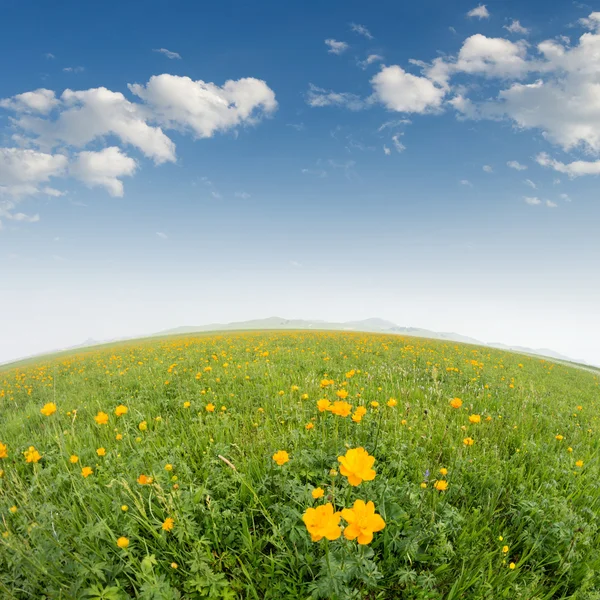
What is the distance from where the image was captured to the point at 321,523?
144 centimetres

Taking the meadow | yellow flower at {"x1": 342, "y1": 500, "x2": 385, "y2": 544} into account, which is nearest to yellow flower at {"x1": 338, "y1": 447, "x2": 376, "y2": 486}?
the meadow

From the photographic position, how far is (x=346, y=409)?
8.16 feet

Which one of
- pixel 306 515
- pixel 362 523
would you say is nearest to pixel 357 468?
pixel 362 523

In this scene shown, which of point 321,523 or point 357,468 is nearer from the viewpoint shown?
point 321,523

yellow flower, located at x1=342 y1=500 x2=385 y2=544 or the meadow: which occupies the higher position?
yellow flower, located at x1=342 y1=500 x2=385 y2=544

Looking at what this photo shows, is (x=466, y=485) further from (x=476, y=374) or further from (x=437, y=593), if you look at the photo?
A: (x=476, y=374)

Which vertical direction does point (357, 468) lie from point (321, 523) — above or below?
above

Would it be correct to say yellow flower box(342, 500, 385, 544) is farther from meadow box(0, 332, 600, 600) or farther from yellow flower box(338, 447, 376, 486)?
yellow flower box(338, 447, 376, 486)

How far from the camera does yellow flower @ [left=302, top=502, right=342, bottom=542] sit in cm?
137

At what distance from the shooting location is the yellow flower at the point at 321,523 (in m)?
1.37

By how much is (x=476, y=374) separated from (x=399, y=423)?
585 cm

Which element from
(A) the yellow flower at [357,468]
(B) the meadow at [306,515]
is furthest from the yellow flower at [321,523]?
(A) the yellow flower at [357,468]

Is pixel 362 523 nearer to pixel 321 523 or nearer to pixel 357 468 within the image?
pixel 321 523

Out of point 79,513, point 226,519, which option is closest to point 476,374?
point 226,519
